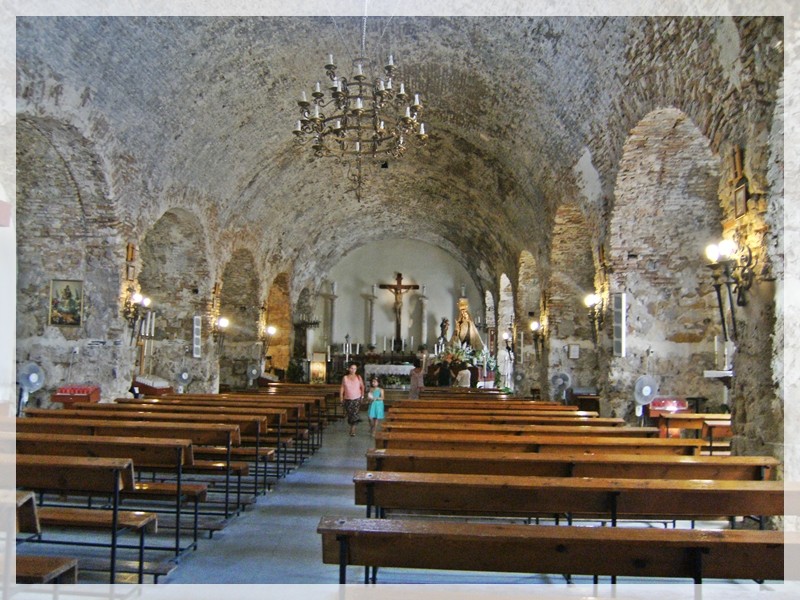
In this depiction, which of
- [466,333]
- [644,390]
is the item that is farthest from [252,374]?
[644,390]

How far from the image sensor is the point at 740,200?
6188mm

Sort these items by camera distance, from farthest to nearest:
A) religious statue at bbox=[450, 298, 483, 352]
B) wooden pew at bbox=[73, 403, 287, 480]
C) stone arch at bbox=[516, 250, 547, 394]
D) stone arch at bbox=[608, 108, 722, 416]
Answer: religious statue at bbox=[450, 298, 483, 352]
stone arch at bbox=[516, 250, 547, 394]
stone arch at bbox=[608, 108, 722, 416]
wooden pew at bbox=[73, 403, 287, 480]

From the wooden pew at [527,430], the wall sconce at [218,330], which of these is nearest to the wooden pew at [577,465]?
the wooden pew at [527,430]

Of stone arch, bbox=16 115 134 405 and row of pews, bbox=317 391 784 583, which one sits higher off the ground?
stone arch, bbox=16 115 134 405

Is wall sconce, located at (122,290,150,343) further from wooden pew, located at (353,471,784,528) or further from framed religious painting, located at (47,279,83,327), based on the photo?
wooden pew, located at (353,471,784,528)

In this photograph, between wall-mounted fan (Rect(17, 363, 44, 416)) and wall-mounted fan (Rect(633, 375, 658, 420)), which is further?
wall-mounted fan (Rect(17, 363, 44, 416))

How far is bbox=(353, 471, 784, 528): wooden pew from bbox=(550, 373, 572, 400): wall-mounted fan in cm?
1076

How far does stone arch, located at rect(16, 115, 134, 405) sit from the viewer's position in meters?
11.3

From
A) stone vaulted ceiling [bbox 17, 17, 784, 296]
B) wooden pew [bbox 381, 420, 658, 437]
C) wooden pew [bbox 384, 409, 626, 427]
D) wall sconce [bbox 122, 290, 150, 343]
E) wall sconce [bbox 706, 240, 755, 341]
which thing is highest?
stone vaulted ceiling [bbox 17, 17, 784, 296]

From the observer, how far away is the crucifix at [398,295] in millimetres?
29578

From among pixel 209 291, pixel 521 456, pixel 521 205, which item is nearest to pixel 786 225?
pixel 521 456

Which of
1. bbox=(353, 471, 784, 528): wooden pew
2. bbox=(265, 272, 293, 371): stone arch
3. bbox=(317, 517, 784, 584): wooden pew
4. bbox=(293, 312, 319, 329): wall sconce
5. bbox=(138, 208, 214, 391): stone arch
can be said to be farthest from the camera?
bbox=(293, 312, 319, 329): wall sconce

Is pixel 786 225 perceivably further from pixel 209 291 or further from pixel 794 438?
pixel 209 291

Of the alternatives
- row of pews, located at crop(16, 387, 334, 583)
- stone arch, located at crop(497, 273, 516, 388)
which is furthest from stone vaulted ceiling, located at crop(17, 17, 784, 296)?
row of pews, located at crop(16, 387, 334, 583)
